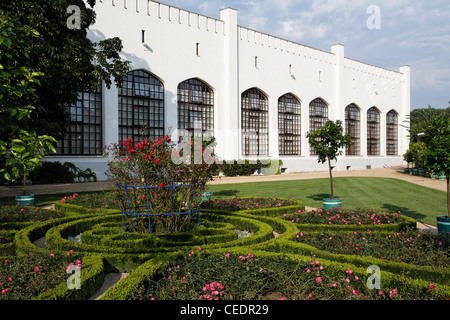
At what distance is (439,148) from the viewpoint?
610cm

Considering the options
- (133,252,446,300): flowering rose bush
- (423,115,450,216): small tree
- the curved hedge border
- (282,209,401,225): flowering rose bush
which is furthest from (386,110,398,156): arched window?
(133,252,446,300): flowering rose bush

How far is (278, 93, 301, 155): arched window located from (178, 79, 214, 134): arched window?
22.8 ft

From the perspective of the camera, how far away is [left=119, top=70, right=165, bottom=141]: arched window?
742 inches

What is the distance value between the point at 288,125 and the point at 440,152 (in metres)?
21.6

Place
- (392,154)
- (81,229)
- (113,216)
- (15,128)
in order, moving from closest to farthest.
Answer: (15,128) < (81,229) < (113,216) < (392,154)

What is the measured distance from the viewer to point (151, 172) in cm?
486

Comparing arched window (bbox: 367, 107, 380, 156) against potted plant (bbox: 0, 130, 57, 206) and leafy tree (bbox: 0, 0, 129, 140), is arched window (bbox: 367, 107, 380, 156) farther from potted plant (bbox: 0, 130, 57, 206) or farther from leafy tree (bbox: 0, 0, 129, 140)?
potted plant (bbox: 0, 130, 57, 206)

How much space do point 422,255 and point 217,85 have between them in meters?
19.7

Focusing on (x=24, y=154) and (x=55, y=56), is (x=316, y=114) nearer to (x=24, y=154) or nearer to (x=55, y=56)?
(x=55, y=56)

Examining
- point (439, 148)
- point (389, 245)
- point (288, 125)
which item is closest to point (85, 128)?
point (288, 125)

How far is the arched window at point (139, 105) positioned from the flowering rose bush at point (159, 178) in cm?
1378

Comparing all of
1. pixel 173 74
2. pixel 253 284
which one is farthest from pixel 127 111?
pixel 253 284
